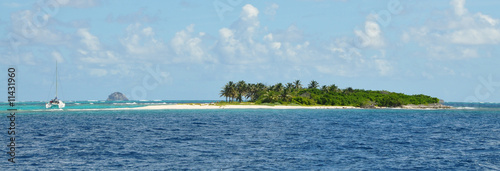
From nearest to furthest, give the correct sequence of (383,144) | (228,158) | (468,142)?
1. (228,158)
2. (383,144)
3. (468,142)

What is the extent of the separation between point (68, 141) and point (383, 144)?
126ft

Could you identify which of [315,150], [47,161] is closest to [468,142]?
[315,150]

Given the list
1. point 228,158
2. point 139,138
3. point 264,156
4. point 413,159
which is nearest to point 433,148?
point 413,159

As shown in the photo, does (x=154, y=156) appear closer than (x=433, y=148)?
A: Yes

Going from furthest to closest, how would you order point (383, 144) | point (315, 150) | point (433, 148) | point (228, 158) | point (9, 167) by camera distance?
point (383, 144), point (433, 148), point (315, 150), point (228, 158), point (9, 167)

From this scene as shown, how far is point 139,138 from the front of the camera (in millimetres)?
56812

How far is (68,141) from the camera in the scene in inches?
2095

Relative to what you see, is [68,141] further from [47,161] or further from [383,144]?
[383,144]

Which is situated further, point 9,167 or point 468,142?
point 468,142

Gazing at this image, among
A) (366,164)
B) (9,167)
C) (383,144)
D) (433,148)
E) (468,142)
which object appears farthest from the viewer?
(468,142)

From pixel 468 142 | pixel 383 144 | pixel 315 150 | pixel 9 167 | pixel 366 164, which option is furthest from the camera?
pixel 468 142

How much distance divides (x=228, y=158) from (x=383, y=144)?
21514mm

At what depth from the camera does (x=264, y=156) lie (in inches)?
1592

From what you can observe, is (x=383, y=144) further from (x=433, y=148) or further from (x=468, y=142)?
(x=468, y=142)
